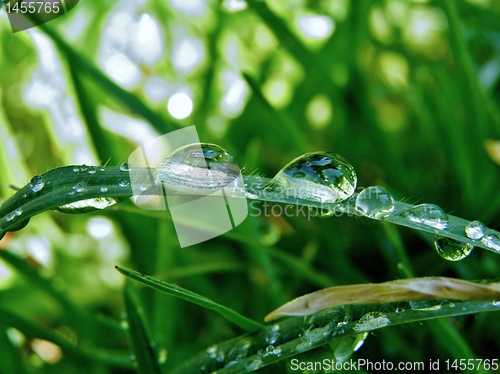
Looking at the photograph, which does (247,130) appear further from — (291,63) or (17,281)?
(17,281)

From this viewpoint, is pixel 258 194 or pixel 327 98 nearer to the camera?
pixel 258 194

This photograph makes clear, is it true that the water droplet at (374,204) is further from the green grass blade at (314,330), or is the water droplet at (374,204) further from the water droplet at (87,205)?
the water droplet at (87,205)

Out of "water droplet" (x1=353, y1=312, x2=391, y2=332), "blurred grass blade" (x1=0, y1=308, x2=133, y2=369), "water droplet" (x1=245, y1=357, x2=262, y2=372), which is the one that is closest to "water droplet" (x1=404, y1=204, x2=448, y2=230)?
"water droplet" (x1=353, y1=312, x2=391, y2=332)

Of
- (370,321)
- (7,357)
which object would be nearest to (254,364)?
(370,321)

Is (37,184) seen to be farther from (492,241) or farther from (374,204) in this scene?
(492,241)

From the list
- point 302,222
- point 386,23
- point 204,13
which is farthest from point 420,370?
point 204,13
